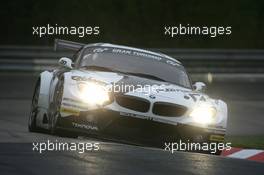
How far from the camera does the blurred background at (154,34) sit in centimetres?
2372

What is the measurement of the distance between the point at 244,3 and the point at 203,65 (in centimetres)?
419

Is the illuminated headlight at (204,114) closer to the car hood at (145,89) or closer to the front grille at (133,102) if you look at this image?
the car hood at (145,89)

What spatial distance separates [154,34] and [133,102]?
16660 mm

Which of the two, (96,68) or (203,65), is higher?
(203,65)

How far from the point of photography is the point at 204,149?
11406 mm

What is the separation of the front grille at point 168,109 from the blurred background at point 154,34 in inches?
441

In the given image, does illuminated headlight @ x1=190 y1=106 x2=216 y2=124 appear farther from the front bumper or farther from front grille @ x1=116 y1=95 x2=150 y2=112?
front grille @ x1=116 y1=95 x2=150 y2=112

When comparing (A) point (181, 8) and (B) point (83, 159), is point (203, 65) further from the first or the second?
(B) point (83, 159)

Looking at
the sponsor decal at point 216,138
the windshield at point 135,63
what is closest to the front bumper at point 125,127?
the sponsor decal at point 216,138

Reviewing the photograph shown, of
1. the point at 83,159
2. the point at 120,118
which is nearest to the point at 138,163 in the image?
the point at 83,159

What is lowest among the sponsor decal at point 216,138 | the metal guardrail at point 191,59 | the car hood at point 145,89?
the sponsor decal at point 216,138

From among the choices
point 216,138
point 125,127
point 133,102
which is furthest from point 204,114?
point 125,127

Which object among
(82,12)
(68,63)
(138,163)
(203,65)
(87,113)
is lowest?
(138,163)

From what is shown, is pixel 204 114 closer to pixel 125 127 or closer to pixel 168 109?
pixel 168 109
